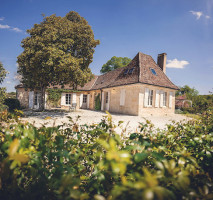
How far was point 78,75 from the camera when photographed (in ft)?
36.6

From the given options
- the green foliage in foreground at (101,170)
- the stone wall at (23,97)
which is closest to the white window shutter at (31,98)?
the stone wall at (23,97)

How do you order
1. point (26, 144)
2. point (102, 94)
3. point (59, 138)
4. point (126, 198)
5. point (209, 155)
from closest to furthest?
point (126, 198) < point (26, 144) < point (59, 138) < point (209, 155) < point (102, 94)

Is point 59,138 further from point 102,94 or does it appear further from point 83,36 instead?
point 102,94

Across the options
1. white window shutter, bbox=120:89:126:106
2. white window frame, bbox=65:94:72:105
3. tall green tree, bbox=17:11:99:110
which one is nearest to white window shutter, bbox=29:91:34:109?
white window frame, bbox=65:94:72:105

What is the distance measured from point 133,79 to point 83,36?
21.4 feet

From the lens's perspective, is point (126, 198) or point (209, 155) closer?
point (126, 198)

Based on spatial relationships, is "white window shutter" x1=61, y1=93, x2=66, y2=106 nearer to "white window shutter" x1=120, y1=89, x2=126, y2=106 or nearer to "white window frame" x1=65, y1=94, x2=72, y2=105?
"white window frame" x1=65, y1=94, x2=72, y2=105

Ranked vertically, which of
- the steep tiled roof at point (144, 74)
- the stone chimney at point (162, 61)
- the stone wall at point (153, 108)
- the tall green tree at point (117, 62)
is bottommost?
the stone wall at point (153, 108)

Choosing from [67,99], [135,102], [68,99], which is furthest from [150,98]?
[67,99]

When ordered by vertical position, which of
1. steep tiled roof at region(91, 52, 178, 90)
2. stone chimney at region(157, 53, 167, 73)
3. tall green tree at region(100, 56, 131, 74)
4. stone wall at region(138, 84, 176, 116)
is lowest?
stone wall at region(138, 84, 176, 116)

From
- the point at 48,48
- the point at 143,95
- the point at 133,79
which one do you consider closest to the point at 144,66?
the point at 133,79

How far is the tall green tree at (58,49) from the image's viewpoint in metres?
9.98

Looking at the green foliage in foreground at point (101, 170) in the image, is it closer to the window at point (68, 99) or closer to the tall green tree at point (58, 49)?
the tall green tree at point (58, 49)

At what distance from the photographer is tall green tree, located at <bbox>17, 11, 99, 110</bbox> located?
9.98 m
